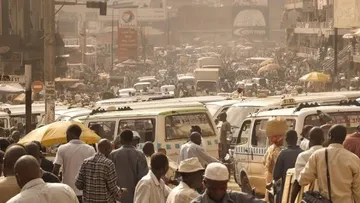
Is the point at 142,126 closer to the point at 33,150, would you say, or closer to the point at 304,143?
the point at 304,143

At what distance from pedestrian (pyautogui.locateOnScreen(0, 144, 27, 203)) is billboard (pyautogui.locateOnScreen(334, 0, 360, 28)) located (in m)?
47.6

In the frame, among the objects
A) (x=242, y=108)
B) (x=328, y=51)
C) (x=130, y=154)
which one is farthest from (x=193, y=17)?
(x=130, y=154)

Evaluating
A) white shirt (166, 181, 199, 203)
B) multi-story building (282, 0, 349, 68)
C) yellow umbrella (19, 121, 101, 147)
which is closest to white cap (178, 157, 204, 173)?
white shirt (166, 181, 199, 203)

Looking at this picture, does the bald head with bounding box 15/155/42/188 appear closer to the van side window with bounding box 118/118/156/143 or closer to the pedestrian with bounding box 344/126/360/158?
the pedestrian with bounding box 344/126/360/158

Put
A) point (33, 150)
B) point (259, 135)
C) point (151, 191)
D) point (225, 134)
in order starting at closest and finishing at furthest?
point (151, 191) < point (33, 150) < point (259, 135) < point (225, 134)

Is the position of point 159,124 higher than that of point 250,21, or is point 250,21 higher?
point 250,21

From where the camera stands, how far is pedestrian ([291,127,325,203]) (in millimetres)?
11203

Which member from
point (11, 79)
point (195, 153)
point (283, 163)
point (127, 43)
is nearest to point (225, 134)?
point (11, 79)

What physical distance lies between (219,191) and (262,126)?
10.8m

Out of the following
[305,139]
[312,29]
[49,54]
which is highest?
[312,29]

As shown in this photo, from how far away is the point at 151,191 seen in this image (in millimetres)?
10227

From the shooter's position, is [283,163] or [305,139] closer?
[283,163]

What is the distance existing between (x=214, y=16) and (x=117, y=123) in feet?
544

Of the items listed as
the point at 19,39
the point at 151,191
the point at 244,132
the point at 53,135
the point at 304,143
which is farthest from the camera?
the point at 19,39
